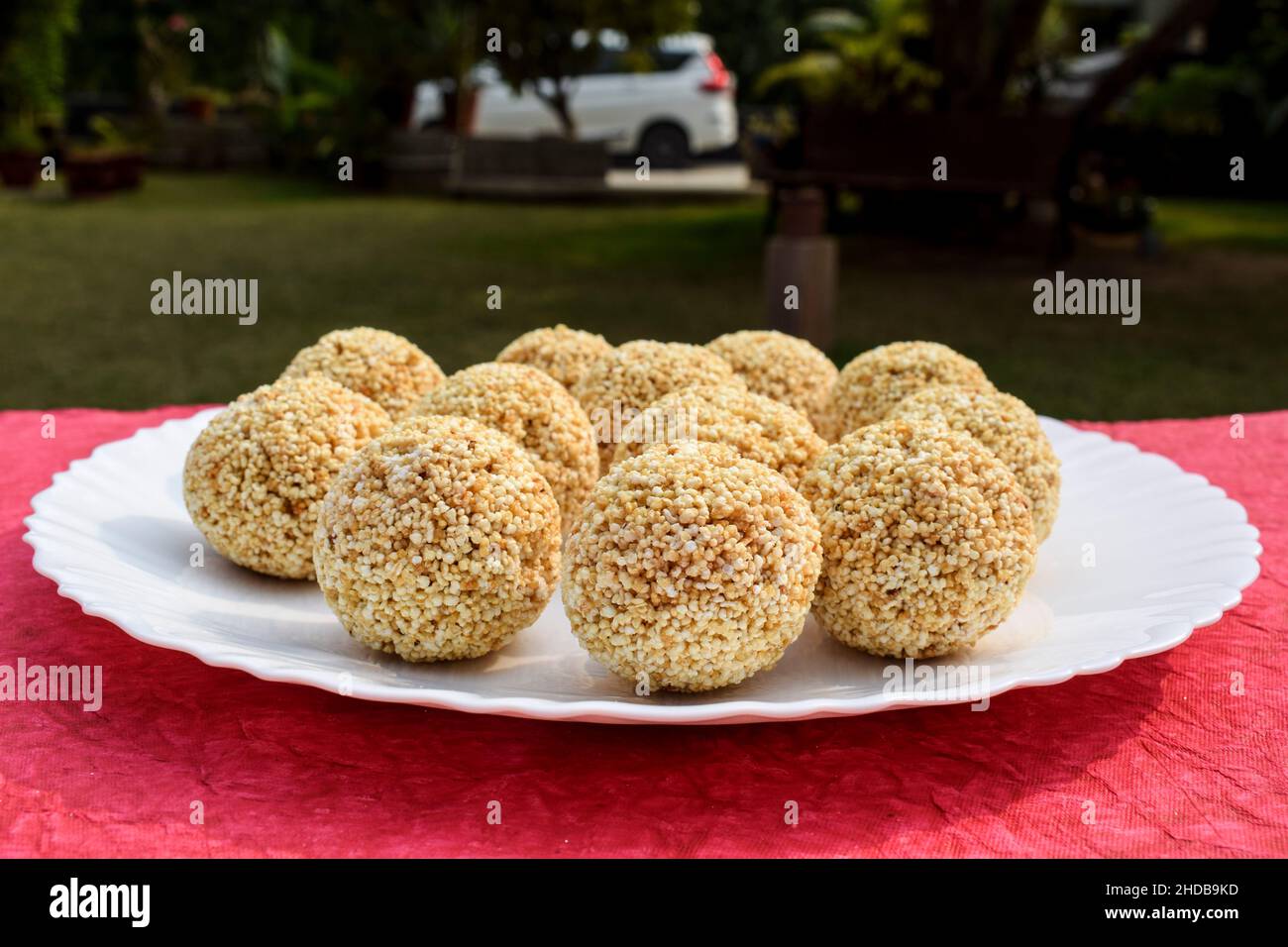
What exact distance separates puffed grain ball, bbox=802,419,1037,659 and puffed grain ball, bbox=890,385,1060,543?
205 mm

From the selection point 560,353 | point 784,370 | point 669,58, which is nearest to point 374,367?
point 560,353

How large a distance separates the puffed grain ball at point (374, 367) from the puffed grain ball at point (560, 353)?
5.7 inches

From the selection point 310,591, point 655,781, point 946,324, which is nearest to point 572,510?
point 310,591

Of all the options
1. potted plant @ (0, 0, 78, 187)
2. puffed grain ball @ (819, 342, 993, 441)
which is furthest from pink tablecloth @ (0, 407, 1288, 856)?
potted plant @ (0, 0, 78, 187)

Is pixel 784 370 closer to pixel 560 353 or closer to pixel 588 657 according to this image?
pixel 560 353

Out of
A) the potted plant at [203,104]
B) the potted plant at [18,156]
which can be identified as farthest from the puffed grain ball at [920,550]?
the potted plant at [203,104]

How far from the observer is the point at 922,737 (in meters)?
1.43

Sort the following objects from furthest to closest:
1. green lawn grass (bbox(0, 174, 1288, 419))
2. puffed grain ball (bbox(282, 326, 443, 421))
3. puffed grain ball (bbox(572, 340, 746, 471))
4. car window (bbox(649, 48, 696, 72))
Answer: car window (bbox(649, 48, 696, 72)) → green lawn grass (bbox(0, 174, 1288, 419)) → puffed grain ball (bbox(282, 326, 443, 421)) → puffed grain ball (bbox(572, 340, 746, 471))

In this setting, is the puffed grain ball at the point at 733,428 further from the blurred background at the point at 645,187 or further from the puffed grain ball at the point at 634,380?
the blurred background at the point at 645,187

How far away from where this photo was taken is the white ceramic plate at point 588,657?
1.34 m

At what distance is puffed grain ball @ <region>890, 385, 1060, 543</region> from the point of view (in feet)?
5.90

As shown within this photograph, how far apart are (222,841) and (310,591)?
0.62 m

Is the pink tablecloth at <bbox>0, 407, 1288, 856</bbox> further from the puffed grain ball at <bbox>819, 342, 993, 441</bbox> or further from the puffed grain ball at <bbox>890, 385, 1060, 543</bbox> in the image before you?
the puffed grain ball at <bbox>819, 342, 993, 441</bbox>

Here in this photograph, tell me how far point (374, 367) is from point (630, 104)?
12982 mm
